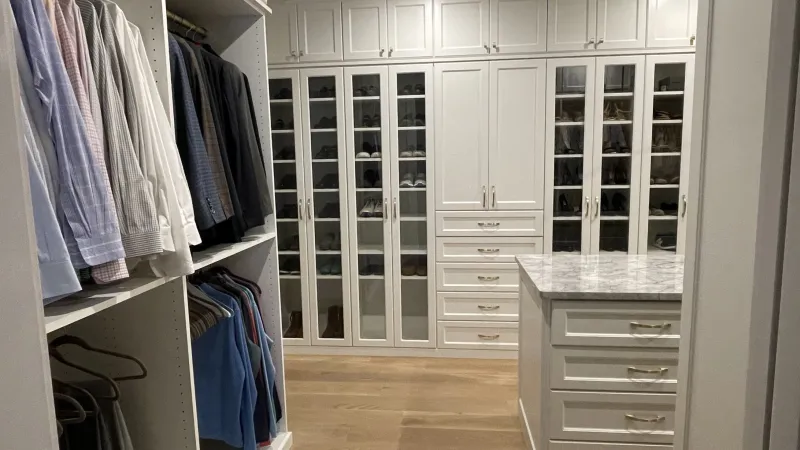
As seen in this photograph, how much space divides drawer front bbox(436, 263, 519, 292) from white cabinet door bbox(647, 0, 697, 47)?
1713 millimetres

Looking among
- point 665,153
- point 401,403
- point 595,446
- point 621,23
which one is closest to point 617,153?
point 665,153

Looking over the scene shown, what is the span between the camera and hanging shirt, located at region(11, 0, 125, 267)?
86 cm

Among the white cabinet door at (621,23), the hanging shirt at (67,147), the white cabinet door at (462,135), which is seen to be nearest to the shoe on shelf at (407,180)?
the white cabinet door at (462,135)

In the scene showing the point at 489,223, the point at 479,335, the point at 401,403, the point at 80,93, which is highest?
the point at 80,93

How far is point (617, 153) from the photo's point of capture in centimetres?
317

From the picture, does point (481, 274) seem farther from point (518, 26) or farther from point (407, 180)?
point (518, 26)

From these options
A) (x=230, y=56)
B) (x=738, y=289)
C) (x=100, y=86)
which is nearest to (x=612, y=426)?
(x=738, y=289)

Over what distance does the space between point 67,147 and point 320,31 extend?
2587 millimetres

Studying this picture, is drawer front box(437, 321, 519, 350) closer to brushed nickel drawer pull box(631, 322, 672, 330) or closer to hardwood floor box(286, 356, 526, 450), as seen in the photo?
hardwood floor box(286, 356, 526, 450)

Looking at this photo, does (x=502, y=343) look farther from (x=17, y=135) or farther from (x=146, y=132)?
(x=17, y=135)

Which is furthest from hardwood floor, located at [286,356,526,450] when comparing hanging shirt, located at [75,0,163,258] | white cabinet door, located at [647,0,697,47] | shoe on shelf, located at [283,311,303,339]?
white cabinet door, located at [647,0,697,47]

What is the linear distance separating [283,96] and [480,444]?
252 centimetres

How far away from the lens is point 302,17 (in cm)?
321

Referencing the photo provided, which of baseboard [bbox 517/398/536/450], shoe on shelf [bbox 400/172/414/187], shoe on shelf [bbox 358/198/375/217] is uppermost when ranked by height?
shoe on shelf [bbox 400/172/414/187]
